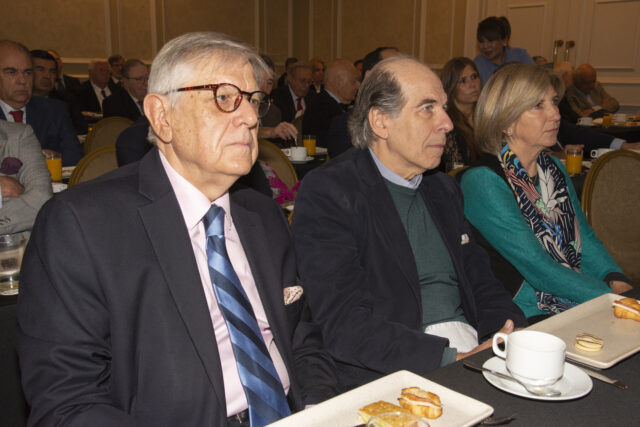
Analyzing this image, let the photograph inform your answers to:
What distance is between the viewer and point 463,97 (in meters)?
4.24

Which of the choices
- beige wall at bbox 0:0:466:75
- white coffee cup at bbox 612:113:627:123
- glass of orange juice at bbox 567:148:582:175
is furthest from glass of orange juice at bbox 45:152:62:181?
white coffee cup at bbox 612:113:627:123

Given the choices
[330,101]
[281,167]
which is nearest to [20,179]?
[281,167]

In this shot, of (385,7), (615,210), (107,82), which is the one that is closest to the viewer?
(615,210)

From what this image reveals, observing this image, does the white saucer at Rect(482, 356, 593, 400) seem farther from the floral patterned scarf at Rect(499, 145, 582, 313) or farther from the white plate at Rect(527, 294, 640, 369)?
the floral patterned scarf at Rect(499, 145, 582, 313)

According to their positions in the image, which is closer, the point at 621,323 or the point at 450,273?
the point at 621,323

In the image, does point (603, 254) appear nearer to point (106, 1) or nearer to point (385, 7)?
point (106, 1)

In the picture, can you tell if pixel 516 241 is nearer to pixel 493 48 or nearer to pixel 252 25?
pixel 493 48

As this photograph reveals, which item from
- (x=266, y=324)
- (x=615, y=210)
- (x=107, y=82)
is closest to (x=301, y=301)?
(x=266, y=324)

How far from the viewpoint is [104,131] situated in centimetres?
441

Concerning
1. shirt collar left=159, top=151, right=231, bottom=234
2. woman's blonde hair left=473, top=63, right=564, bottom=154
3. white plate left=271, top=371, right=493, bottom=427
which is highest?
woman's blonde hair left=473, top=63, right=564, bottom=154

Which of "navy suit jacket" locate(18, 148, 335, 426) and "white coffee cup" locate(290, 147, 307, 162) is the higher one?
"navy suit jacket" locate(18, 148, 335, 426)

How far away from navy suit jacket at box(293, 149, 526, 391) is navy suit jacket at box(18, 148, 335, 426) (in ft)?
1.85

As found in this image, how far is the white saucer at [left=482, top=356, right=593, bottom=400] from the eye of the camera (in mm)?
1009

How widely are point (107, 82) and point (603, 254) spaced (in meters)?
8.20
